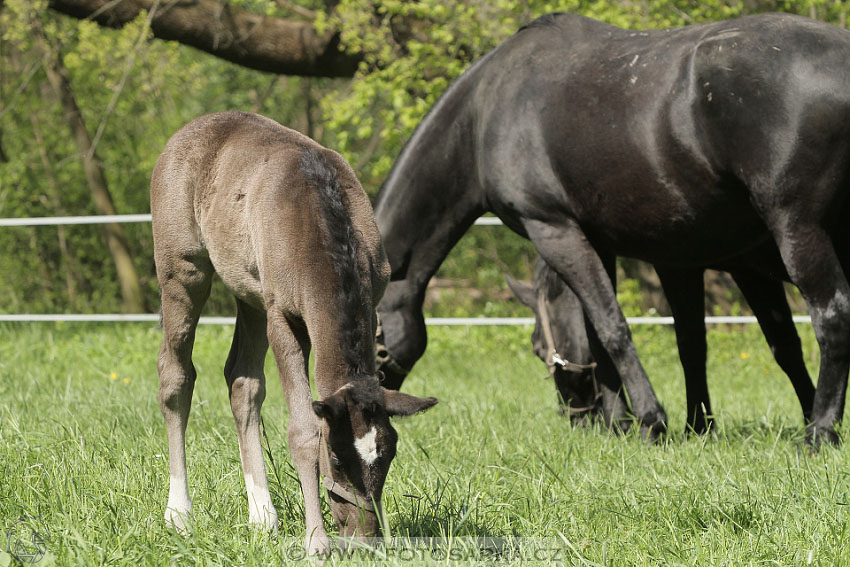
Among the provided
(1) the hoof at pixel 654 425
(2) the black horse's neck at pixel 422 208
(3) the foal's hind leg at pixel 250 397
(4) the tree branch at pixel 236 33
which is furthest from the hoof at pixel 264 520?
(4) the tree branch at pixel 236 33

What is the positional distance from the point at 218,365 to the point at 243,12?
4729 mm

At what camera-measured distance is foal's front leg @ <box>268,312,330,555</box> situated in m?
3.03

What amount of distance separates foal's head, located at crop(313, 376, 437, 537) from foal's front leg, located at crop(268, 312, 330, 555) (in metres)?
0.18

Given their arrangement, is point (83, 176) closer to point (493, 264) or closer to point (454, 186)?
point (493, 264)

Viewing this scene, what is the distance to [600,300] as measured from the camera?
5.13 m

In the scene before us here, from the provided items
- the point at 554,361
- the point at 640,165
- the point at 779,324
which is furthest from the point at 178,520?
the point at 779,324

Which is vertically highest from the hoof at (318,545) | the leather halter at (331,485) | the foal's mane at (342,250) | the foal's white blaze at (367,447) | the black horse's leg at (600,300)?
the foal's mane at (342,250)

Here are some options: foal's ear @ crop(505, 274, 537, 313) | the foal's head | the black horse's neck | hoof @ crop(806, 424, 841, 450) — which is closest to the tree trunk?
the black horse's neck

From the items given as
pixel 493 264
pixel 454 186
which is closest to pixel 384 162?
pixel 493 264

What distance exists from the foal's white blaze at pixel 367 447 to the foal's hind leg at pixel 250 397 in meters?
0.74

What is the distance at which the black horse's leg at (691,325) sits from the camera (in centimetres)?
568

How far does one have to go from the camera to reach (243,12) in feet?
37.9

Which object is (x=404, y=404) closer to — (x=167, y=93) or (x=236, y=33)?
(x=236, y=33)

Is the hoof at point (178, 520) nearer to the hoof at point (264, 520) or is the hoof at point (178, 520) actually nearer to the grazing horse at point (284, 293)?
the grazing horse at point (284, 293)
